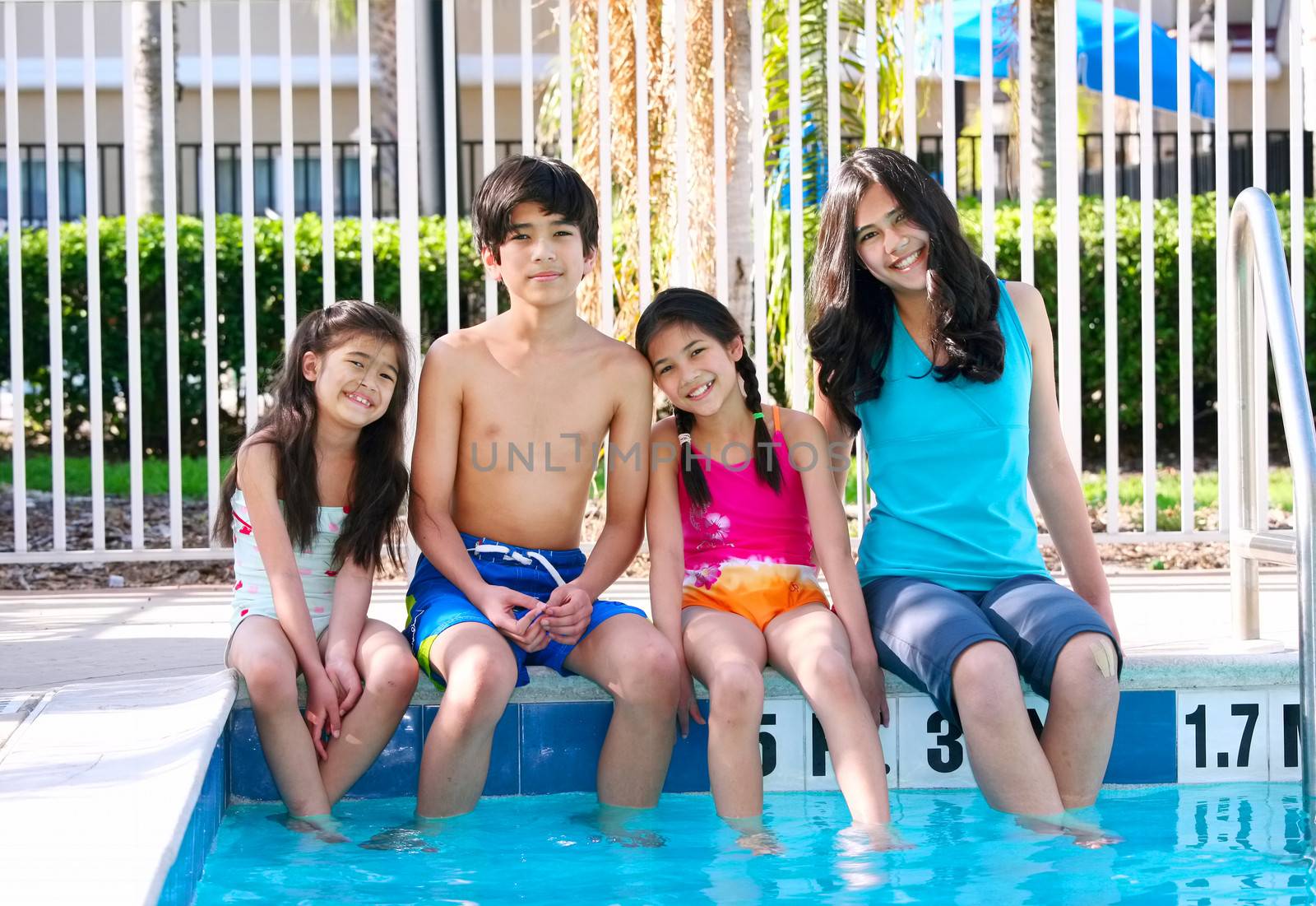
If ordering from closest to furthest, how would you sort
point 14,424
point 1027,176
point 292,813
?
1. point 292,813
2. point 14,424
3. point 1027,176

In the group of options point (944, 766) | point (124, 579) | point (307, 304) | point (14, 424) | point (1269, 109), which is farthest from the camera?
point (1269, 109)

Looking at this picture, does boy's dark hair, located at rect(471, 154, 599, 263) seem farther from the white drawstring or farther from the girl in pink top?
the white drawstring

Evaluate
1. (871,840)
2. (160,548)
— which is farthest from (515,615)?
(160,548)

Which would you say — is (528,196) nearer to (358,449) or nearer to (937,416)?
(358,449)

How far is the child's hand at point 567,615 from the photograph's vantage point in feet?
9.75

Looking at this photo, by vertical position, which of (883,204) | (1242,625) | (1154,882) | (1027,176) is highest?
(1027,176)

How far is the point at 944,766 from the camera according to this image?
125 inches

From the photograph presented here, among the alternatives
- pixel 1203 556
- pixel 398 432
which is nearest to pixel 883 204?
pixel 398 432

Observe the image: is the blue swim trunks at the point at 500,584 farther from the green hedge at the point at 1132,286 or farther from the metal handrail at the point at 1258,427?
the green hedge at the point at 1132,286

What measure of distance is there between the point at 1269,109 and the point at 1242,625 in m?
19.3

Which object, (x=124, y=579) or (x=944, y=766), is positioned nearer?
(x=944, y=766)

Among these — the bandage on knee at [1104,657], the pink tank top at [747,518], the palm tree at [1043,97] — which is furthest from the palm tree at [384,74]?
the bandage on knee at [1104,657]

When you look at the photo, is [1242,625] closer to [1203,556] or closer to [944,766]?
[944,766]

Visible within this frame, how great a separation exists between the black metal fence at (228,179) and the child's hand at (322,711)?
12579mm
